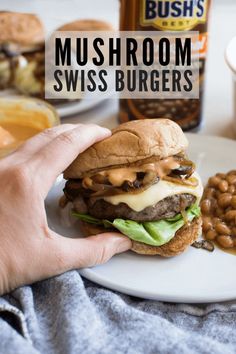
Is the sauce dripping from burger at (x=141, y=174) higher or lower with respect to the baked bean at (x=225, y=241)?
higher

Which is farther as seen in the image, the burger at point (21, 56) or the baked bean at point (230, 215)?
the burger at point (21, 56)

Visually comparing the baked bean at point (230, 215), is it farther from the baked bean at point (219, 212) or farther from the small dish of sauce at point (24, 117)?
the small dish of sauce at point (24, 117)

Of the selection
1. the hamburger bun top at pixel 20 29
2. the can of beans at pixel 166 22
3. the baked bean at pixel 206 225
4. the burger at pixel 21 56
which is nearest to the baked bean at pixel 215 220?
the baked bean at pixel 206 225

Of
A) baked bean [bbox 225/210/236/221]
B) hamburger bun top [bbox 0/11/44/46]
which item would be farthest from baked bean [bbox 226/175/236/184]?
hamburger bun top [bbox 0/11/44/46]

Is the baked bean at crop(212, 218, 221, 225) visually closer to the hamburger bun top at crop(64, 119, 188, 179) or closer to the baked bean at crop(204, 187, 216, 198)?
the baked bean at crop(204, 187, 216, 198)

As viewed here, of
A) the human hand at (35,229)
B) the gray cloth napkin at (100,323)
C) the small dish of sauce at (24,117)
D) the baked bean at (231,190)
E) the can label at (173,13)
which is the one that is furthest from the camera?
the small dish of sauce at (24,117)

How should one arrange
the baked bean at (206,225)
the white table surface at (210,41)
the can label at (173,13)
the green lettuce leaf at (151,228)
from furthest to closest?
the white table surface at (210,41)
the can label at (173,13)
the baked bean at (206,225)
the green lettuce leaf at (151,228)

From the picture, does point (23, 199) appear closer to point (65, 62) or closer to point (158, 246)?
point (158, 246)
